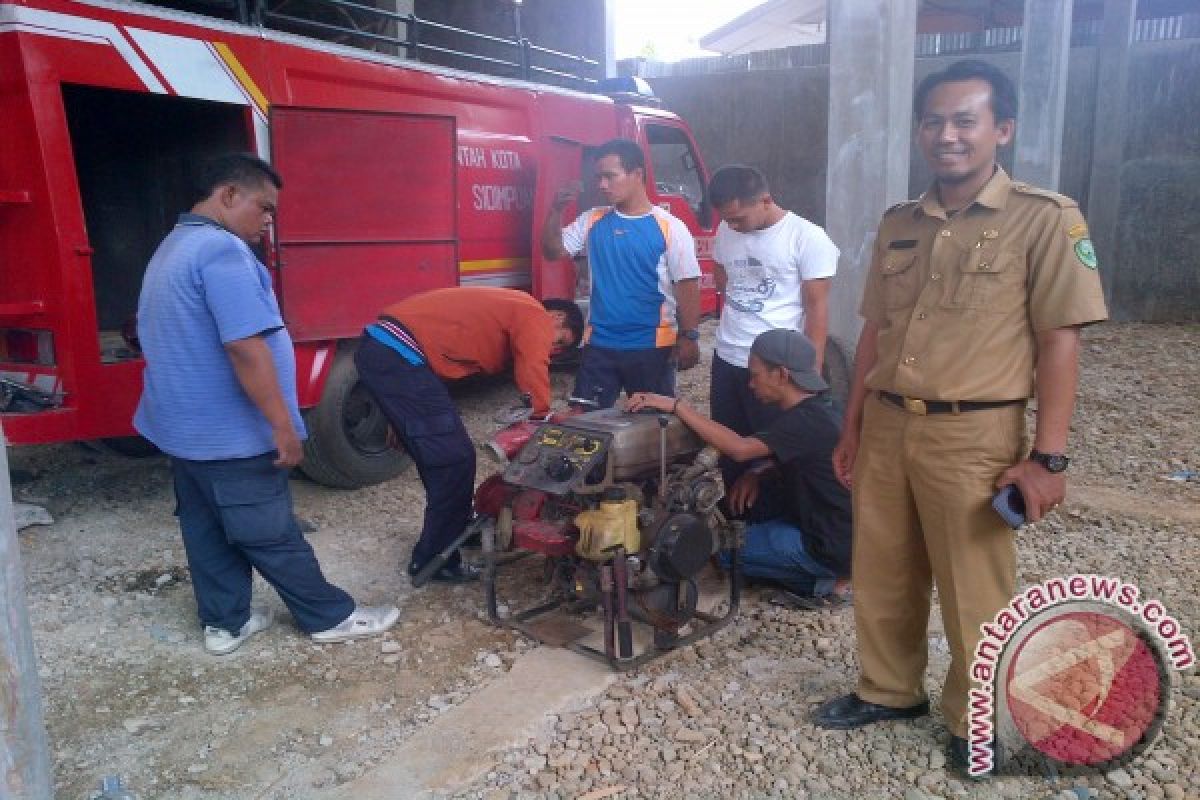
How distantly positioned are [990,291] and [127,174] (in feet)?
16.0

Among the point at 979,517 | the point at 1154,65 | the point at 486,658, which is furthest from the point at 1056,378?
the point at 1154,65

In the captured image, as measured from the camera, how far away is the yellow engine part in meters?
3.04

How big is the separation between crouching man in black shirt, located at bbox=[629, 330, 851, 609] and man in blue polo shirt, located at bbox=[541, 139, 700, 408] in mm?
913

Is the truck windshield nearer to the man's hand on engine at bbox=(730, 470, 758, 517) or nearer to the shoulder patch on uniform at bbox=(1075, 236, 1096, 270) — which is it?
the man's hand on engine at bbox=(730, 470, 758, 517)

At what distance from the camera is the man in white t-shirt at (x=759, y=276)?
3.92 m

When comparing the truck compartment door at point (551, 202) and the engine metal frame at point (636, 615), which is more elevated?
the truck compartment door at point (551, 202)

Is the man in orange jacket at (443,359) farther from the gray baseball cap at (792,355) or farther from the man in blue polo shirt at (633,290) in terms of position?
the gray baseball cap at (792,355)

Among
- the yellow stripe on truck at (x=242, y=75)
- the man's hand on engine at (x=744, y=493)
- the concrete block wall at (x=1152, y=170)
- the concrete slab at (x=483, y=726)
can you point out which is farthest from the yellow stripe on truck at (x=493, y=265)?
the concrete block wall at (x=1152, y=170)

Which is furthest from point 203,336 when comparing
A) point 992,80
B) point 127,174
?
point 127,174

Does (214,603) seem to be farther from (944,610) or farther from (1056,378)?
(1056,378)

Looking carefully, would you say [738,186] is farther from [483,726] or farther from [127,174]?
[127,174]

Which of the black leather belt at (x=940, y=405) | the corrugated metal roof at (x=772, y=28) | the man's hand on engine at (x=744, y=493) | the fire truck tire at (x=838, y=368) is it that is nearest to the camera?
the black leather belt at (x=940, y=405)

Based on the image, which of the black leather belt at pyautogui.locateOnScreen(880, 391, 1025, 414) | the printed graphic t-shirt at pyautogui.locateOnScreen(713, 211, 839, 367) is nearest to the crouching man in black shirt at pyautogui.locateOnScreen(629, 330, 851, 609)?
the printed graphic t-shirt at pyautogui.locateOnScreen(713, 211, 839, 367)

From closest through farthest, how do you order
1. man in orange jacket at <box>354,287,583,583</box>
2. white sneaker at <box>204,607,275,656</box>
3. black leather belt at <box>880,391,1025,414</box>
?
black leather belt at <box>880,391,1025,414</box> → white sneaker at <box>204,607,275,656</box> → man in orange jacket at <box>354,287,583,583</box>
